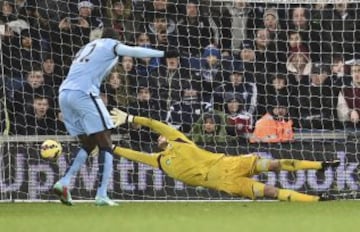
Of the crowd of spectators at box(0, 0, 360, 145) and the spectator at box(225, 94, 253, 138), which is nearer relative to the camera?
the spectator at box(225, 94, 253, 138)

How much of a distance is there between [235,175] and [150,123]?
116 cm

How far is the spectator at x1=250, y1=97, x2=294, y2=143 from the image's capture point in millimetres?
11734

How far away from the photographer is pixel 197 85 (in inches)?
487

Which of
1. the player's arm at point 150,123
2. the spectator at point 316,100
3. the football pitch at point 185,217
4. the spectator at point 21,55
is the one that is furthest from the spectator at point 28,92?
the spectator at point 316,100

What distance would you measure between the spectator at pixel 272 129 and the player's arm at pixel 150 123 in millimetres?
1157

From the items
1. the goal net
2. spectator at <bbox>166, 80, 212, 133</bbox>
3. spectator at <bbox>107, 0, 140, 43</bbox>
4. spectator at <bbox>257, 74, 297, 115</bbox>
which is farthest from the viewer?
spectator at <bbox>107, 0, 140, 43</bbox>

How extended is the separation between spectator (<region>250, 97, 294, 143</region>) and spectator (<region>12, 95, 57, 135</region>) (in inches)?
102

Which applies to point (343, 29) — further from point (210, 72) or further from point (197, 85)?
point (197, 85)

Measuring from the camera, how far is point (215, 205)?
35.4 feet

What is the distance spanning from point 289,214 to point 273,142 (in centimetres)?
286

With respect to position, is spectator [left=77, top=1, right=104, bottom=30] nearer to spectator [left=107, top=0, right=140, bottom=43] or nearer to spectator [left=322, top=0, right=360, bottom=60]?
spectator [left=107, top=0, right=140, bottom=43]

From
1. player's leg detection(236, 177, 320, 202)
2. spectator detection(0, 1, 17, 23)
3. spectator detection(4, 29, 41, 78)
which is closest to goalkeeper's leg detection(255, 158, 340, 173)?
player's leg detection(236, 177, 320, 202)

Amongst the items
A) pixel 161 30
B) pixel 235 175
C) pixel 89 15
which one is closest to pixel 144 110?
pixel 161 30

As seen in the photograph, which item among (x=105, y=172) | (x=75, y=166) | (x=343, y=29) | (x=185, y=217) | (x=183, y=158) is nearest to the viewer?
(x=185, y=217)
